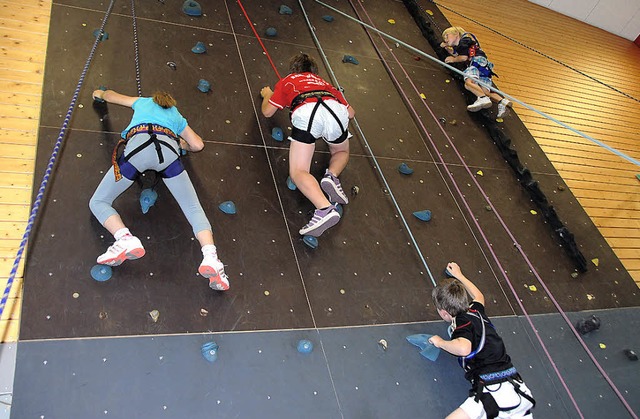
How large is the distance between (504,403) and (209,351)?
130 cm

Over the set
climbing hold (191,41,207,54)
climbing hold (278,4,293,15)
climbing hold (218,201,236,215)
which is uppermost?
climbing hold (278,4,293,15)

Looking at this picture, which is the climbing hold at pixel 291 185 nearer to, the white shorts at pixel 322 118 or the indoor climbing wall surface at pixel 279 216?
the indoor climbing wall surface at pixel 279 216

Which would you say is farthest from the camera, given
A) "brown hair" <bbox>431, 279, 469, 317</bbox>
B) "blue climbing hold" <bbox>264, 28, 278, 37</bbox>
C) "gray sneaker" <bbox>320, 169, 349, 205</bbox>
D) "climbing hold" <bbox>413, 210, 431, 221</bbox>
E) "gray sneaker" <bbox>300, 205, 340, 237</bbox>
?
"blue climbing hold" <bbox>264, 28, 278, 37</bbox>

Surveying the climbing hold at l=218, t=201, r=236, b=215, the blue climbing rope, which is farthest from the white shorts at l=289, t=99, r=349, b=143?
the blue climbing rope

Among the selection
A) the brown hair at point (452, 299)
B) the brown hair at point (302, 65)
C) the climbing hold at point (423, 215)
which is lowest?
the climbing hold at point (423, 215)

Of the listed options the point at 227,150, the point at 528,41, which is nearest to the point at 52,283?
the point at 227,150

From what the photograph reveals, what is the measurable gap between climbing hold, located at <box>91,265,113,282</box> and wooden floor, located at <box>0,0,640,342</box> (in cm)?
28

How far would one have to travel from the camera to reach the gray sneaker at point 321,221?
2.45 metres

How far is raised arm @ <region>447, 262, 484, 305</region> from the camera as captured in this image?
2.47 metres

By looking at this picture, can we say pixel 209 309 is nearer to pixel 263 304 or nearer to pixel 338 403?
pixel 263 304

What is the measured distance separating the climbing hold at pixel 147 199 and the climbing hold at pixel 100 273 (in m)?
0.38

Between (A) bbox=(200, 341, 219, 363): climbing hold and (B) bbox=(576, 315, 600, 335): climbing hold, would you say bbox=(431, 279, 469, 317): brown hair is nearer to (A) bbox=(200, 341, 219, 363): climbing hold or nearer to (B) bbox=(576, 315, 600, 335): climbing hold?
(A) bbox=(200, 341, 219, 363): climbing hold

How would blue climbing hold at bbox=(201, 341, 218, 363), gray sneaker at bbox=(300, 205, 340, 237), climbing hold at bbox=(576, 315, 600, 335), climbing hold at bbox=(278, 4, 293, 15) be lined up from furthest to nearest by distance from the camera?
climbing hold at bbox=(278, 4, 293, 15) < climbing hold at bbox=(576, 315, 600, 335) < gray sneaker at bbox=(300, 205, 340, 237) < blue climbing hold at bbox=(201, 341, 218, 363)

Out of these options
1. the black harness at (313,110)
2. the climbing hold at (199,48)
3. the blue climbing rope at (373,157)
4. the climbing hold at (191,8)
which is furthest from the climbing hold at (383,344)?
the climbing hold at (191,8)
